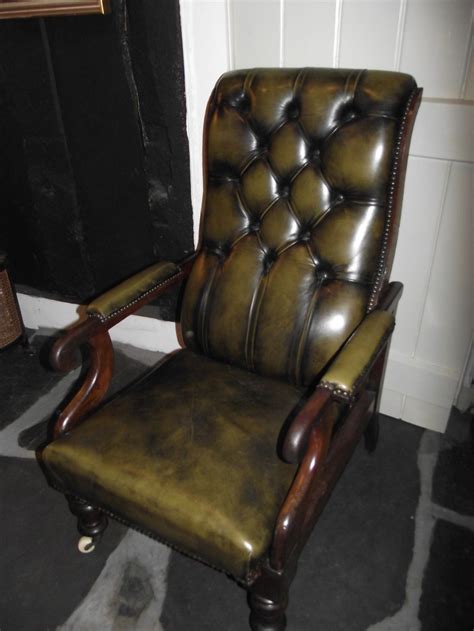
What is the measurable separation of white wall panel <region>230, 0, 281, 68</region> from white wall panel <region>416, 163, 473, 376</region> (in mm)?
658

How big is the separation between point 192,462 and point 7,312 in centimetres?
147

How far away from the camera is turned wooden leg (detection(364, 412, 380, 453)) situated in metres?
1.57

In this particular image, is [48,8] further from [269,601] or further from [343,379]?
[269,601]

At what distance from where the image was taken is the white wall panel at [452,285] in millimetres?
1395

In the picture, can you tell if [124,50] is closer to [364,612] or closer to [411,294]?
[411,294]

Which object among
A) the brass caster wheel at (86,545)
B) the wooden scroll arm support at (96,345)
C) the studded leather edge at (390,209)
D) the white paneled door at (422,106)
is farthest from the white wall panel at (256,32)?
the brass caster wheel at (86,545)

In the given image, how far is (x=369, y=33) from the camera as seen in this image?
1302mm

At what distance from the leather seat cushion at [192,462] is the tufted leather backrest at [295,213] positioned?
0.17m

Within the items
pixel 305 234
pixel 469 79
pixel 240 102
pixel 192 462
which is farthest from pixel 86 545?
pixel 469 79

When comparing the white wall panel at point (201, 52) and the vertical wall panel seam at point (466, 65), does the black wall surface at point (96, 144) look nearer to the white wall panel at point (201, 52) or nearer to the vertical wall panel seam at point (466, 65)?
the white wall panel at point (201, 52)

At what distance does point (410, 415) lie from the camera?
179cm

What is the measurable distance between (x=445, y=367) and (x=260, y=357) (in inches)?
29.1

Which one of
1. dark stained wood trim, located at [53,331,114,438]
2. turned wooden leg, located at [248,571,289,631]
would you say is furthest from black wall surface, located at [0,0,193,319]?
turned wooden leg, located at [248,571,289,631]

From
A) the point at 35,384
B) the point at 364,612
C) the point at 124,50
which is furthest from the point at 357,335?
the point at 35,384
